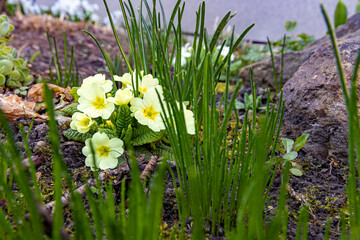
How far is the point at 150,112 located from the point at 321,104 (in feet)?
2.45

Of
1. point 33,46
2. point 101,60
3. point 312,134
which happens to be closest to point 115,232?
point 312,134

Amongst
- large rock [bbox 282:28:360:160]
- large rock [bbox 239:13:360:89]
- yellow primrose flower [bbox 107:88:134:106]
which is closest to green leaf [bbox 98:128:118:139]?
yellow primrose flower [bbox 107:88:134:106]

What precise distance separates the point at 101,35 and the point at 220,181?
380cm

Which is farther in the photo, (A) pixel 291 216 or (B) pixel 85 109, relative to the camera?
(B) pixel 85 109

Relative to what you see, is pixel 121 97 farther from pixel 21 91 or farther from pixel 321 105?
pixel 21 91

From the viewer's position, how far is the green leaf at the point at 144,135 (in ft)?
4.46

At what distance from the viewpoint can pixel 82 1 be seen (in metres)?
5.71

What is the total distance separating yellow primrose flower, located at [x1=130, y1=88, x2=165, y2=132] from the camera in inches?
51.0

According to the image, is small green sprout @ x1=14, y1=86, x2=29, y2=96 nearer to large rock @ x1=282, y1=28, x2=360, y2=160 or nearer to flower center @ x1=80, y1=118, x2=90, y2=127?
flower center @ x1=80, y1=118, x2=90, y2=127

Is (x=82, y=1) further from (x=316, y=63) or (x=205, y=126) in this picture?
(x=205, y=126)

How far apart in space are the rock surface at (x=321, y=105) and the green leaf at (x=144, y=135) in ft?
2.07

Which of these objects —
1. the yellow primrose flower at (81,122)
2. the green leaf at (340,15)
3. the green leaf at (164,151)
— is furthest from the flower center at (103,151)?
the green leaf at (340,15)

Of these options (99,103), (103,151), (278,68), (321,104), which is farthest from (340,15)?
(103,151)

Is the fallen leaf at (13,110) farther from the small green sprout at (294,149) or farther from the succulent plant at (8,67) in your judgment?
the small green sprout at (294,149)
